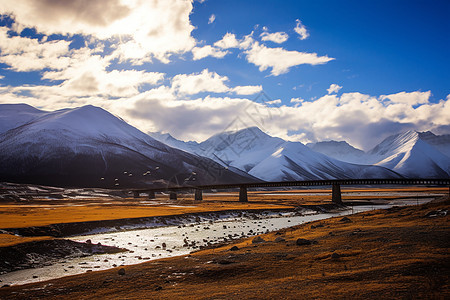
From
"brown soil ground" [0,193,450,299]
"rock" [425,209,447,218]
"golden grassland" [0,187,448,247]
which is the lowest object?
"golden grassland" [0,187,448,247]

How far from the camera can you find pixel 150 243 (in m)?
39.1

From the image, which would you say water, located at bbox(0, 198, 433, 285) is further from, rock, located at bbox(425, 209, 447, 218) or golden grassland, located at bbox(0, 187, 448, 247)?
rock, located at bbox(425, 209, 447, 218)

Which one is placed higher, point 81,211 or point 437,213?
point 437,213

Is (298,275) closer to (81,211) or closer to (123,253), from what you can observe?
(123,253)

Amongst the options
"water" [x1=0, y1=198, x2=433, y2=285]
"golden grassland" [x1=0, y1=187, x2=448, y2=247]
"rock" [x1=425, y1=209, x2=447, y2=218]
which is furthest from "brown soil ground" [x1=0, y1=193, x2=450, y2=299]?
"golden grassland" [x1=0, y1=187, x2=448, y2=247]

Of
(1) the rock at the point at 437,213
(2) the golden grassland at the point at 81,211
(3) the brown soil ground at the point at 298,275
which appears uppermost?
(1) the rock at the point at 437,213

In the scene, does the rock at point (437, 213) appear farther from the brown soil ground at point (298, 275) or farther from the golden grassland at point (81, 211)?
the golden grassland at point (81, 211)

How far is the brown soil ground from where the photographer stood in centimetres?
1376

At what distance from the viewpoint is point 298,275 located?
55.9 feet

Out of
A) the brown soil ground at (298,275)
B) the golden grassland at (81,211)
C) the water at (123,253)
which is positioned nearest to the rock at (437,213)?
the brown soil ground at (298,275)

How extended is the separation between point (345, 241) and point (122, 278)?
15.9m

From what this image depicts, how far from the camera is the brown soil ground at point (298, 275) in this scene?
45.1 ft

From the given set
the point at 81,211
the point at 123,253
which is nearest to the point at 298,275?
the point at 123,253

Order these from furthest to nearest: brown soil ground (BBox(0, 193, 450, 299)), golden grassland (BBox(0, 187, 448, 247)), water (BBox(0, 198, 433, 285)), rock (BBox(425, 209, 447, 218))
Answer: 1. golden grassland (BBox(0, 187, 448, 247))
2. rock (BBox(425, 209, 447, 218))
3. water (BBox(0, 198, 433, 285))
4. brown soil ground (BBox(0, 193, 450, 299))
